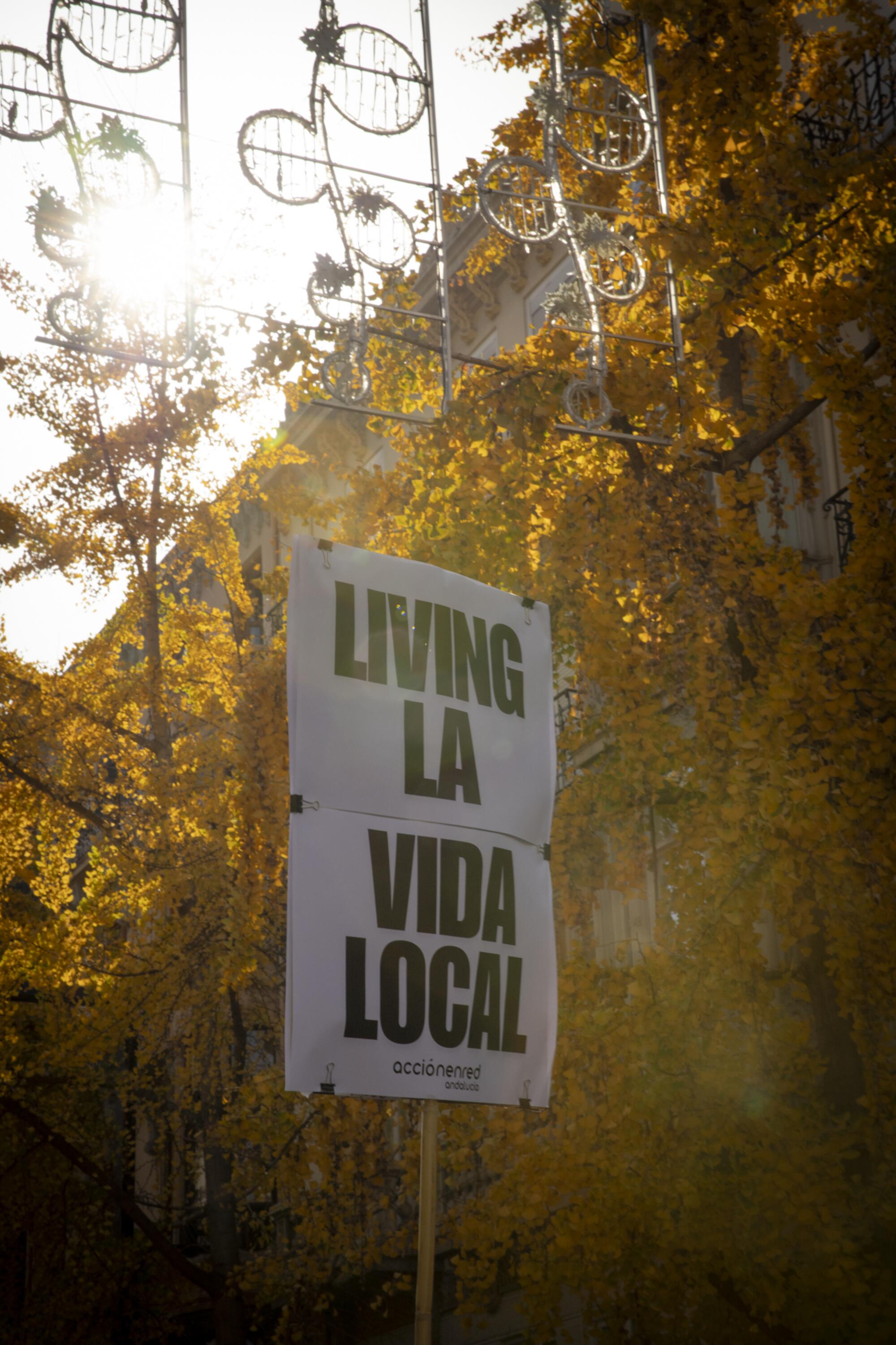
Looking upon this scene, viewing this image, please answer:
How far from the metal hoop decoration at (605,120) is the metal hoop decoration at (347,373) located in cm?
201

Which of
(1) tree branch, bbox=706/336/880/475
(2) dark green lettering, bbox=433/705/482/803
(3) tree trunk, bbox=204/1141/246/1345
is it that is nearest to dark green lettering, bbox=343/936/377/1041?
(2) dark green lettering, bbox=433/705/482/803

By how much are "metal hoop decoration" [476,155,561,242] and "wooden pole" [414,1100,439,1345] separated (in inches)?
243

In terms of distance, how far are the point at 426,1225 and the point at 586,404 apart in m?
5.75

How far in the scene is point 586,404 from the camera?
859cm

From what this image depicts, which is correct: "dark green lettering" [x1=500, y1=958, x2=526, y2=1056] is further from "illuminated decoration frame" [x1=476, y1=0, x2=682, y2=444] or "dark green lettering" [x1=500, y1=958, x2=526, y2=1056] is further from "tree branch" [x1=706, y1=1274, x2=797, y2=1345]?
"illuminated decoration frame" [x1=476, y1=0, x2=682, y2=444]

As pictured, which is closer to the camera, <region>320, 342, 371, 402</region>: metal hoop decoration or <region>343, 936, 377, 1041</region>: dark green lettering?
<region>343, 936, 377, 1041</region>: dark green lettering

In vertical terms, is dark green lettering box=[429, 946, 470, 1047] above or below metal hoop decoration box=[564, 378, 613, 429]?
below

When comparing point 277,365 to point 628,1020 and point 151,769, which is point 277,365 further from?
point 151,769

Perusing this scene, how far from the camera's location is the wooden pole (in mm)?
4105

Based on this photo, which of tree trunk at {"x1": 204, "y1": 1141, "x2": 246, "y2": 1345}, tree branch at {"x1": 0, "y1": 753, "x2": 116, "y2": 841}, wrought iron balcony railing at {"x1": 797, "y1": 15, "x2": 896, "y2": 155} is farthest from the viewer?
tree branch at {"x1": 0, "y1": 753, "x2": 116, "y2": 841}

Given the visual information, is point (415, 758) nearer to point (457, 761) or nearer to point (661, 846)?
point (457, 761)

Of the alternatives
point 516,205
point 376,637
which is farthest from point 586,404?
point 376,637

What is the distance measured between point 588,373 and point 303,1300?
10.1 m

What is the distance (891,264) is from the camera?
8.27 metres
